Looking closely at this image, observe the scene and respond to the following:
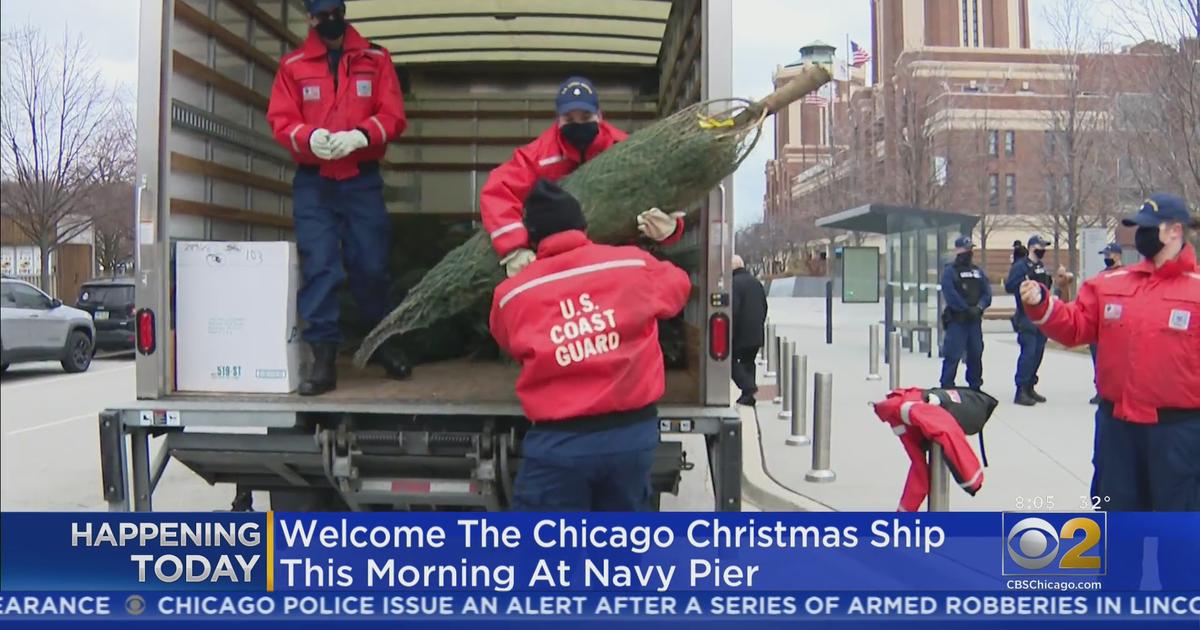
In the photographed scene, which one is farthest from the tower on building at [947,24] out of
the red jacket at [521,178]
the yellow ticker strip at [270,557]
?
the yellow ticker strip at [270,557]

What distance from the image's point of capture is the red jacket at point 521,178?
366 centimetres

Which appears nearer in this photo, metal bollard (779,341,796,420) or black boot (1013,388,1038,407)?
metal bollard (779,341,796,420)

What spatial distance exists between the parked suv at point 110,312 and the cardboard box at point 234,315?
10843 mm

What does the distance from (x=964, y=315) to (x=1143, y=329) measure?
19.9 ft

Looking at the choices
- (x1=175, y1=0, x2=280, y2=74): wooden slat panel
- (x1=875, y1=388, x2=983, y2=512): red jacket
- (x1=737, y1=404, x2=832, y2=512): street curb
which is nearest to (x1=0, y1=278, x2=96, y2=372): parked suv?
(x1=175, y1=0, x2=280, y2=74): wooden slat panel

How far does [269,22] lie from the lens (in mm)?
5254

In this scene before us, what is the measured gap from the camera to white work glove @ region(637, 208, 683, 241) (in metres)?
3.66

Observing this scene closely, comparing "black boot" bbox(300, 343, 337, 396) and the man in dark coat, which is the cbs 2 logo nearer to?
"black boot" bbox(300, 343, 337, 396)

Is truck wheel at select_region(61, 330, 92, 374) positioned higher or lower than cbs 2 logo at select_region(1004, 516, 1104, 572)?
higher

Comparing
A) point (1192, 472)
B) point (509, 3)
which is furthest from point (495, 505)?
point (509, 3)

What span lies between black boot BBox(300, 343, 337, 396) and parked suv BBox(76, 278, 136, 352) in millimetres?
10970

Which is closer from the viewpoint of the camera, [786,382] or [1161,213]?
[1161,213]

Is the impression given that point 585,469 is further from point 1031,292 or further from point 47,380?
point 47,380

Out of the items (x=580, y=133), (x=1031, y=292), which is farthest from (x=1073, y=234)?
(x=580, y=133)
